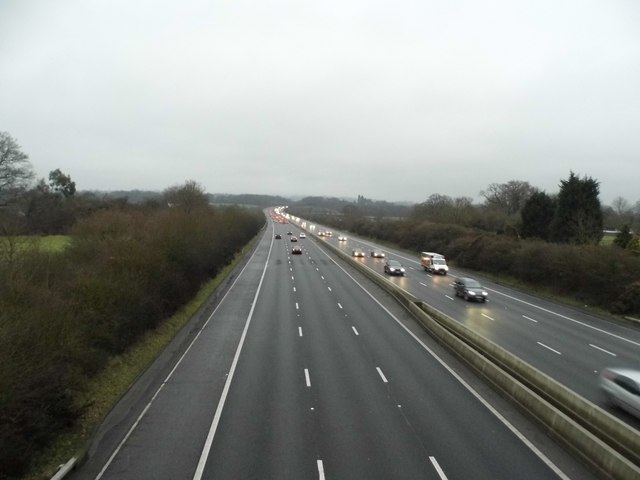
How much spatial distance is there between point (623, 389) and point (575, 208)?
43671 millimetres

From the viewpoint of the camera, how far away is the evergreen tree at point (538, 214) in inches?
2277

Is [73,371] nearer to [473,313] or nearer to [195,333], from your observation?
[195,333]

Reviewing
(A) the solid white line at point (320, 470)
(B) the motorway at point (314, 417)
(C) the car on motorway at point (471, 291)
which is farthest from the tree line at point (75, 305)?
(C) the car on motorway at point (471, 291)

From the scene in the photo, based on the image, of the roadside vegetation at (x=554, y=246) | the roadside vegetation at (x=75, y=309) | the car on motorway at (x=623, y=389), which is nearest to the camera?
the roadside vegetation at (x=75, y=309)

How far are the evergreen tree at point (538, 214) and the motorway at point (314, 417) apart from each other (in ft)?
137

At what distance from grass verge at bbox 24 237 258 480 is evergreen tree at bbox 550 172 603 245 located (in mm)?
43339

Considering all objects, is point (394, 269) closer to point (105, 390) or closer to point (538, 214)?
point (538, 214)

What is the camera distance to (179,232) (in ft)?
111

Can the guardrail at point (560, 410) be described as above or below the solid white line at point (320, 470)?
above

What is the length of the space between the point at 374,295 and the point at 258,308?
9.95 m

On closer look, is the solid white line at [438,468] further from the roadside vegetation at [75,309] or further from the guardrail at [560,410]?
the roadside vegetation at [75,309]

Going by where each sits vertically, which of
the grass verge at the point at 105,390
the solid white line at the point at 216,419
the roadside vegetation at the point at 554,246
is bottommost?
the grass verge at the point at 105,390

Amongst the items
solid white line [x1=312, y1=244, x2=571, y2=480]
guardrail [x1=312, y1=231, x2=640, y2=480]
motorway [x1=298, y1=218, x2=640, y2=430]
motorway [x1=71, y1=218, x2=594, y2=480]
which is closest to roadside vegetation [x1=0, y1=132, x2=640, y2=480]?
motorway [x1=71, y1=218, x2=594, y2=480]

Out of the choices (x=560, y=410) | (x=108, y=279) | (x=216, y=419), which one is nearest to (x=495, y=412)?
(x=560, y=410)
